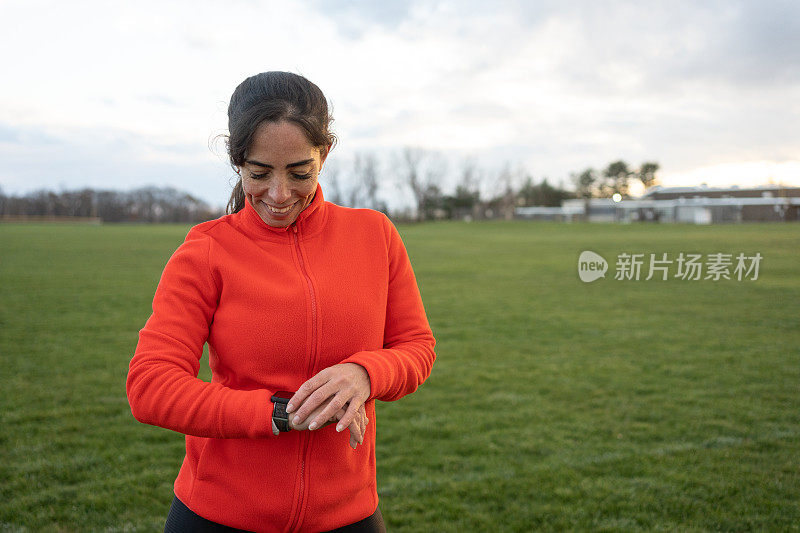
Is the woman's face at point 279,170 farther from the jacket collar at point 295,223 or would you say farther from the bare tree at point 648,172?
the bare tree at point 648,172

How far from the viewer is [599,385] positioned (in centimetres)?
682

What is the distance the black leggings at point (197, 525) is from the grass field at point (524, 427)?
7.93 feet

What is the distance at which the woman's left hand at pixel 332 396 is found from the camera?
1270 mm

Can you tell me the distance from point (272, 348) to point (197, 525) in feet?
1.69

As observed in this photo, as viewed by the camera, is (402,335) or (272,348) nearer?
(272,348)

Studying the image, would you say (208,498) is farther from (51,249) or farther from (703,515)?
(51,249)

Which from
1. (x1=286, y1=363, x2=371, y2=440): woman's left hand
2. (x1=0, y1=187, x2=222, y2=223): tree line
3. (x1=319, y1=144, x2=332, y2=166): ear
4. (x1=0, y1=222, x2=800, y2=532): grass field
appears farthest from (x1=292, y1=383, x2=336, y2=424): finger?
(x1=0, y1=187, x2=222, y2=223): tree line

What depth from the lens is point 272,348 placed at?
1.40m

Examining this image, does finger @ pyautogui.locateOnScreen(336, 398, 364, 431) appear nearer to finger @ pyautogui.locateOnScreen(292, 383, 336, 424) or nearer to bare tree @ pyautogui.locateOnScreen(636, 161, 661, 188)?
finger @ pyautogui.locateOnScreen(292, 383, 336, 424)

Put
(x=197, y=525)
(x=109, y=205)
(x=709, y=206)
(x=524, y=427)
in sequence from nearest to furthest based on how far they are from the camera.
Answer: (x=197, y=525) → (x=524, y=427) → (x=709, y=206) → (x=109, y=205)

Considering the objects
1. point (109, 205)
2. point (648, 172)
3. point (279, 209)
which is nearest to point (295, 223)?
point (279, 209)

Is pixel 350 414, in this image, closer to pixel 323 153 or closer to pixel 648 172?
pixel 323 153

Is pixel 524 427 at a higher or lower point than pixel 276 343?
lower

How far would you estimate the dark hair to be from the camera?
4.48 ft
